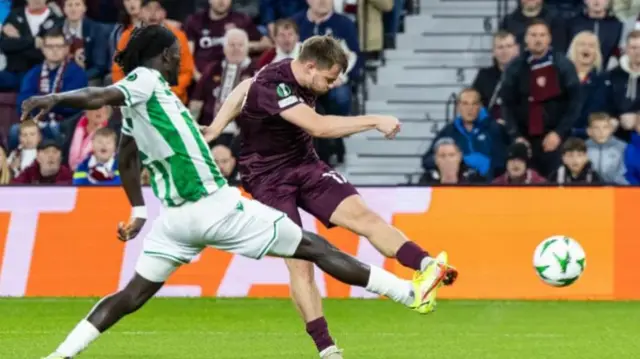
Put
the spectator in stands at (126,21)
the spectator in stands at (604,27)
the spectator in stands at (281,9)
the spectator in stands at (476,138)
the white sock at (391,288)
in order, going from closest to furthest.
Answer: the white sock at (391,288), the spectator in stands at (476,138), the spectator in stands at (604,27), the spectator in stands at (126,21), the spectator in stands at (281,9)

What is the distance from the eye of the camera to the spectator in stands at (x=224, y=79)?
54.9 feet

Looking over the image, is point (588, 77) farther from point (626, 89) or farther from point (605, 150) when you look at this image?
point (605, 150)

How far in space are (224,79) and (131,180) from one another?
8116 millimetres

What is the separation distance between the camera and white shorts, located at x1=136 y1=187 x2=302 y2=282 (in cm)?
845

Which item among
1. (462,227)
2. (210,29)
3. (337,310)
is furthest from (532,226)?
(210,29)

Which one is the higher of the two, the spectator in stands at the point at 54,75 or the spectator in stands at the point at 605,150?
the spectator in stands at the point at 54,75

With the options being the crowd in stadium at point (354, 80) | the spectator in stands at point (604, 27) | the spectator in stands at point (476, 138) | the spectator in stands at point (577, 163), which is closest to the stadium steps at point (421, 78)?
the crowd in stadium at point (354, 80)

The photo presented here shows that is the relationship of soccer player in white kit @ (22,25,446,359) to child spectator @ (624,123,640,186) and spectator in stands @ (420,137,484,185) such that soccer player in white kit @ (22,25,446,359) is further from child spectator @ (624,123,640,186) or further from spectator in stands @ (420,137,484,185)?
child spectator @ (624,123,640,186)

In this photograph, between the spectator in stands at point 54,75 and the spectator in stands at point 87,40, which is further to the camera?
the spectator in stands at point 87,40

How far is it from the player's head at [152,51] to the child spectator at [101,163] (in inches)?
287

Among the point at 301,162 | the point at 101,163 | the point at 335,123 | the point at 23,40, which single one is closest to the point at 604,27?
the point at 101,163

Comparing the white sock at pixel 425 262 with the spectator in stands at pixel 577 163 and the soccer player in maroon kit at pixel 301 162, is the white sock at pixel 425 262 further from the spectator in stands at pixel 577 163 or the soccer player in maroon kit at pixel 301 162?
the spectator in stands at pixel 577 163

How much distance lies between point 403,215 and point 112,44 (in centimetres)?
478

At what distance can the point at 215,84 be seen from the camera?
17.0 metres
